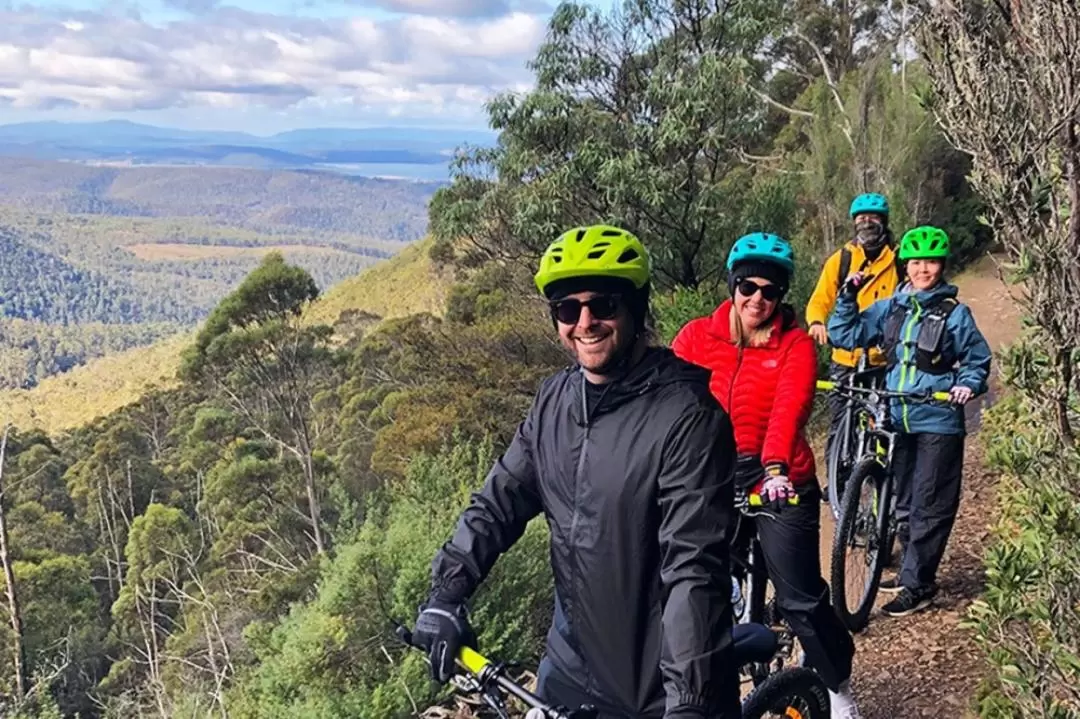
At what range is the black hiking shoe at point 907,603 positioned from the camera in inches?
182

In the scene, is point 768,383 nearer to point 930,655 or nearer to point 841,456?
point 841,456

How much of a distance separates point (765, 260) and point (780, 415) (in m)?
0.52

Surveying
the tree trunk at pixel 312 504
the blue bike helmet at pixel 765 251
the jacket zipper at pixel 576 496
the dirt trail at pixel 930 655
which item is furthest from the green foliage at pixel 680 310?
the tree trunk at pixel 312 504

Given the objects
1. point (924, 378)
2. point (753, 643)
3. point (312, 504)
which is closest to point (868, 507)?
point (924, 378)

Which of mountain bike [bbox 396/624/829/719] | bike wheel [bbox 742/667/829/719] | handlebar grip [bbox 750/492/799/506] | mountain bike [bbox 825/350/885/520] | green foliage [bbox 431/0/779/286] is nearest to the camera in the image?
mountain bike [bbox 396/624/829/719]

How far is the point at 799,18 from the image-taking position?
26875 millimetres

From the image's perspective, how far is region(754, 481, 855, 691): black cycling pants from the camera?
9.92 ft

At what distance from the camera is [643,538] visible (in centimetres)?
188

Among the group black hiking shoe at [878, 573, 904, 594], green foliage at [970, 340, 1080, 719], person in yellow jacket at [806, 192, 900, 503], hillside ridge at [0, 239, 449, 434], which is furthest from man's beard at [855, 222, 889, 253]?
hillside ridge at [0, 239, 449, 434]

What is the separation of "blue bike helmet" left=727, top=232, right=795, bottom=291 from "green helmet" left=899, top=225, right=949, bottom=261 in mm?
1471

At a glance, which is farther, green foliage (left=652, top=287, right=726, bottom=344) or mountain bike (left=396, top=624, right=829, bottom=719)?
green foliage (left=652, top=287, right=726, bottom=344)

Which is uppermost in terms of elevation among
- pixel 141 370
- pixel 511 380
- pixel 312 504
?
pixel 511 380

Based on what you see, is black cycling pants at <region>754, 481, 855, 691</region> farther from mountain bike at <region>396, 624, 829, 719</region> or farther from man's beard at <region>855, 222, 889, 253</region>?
man's beard at <region>855, 222, 889, 253</region>

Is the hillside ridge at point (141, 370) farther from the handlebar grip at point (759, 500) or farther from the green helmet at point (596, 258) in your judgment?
the green helmet at point (596, 258)
